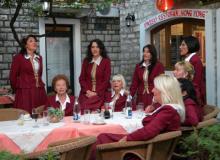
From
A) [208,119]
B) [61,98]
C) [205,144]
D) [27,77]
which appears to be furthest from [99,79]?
[205,144]

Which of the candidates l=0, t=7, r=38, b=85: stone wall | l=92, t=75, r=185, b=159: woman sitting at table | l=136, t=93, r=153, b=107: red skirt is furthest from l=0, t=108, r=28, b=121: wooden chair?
l=0, t=7, r=38, b=85: stone wall

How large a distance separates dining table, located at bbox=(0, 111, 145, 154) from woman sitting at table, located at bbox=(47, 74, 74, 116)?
0.58m

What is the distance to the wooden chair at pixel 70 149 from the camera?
11.6ft

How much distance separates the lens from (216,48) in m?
7.96

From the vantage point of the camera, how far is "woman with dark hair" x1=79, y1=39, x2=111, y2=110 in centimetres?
690

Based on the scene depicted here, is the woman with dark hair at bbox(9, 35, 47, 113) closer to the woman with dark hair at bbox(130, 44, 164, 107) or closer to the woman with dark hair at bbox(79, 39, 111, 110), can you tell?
the woman with dark hair at bbox(79, 39, 111, 110)

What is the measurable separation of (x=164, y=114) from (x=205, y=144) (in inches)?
17.9

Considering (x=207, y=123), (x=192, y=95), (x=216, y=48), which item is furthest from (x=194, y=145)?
(x=216, y=48)

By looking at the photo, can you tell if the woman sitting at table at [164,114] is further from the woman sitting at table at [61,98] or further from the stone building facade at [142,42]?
the stone building facade at [142,42]

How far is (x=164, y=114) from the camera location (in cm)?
411

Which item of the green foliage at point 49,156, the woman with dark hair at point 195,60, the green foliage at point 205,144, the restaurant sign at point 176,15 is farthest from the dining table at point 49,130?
the restaurant sign at point 176,15

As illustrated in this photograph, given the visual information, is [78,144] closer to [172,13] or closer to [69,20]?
[172,13]

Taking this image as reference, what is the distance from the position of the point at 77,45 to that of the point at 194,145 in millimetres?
9638

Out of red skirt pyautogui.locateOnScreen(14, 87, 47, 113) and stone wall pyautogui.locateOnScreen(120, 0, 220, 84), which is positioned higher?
stone wall pyautogui.locateOnScreen(120, 0, 220, 84)
